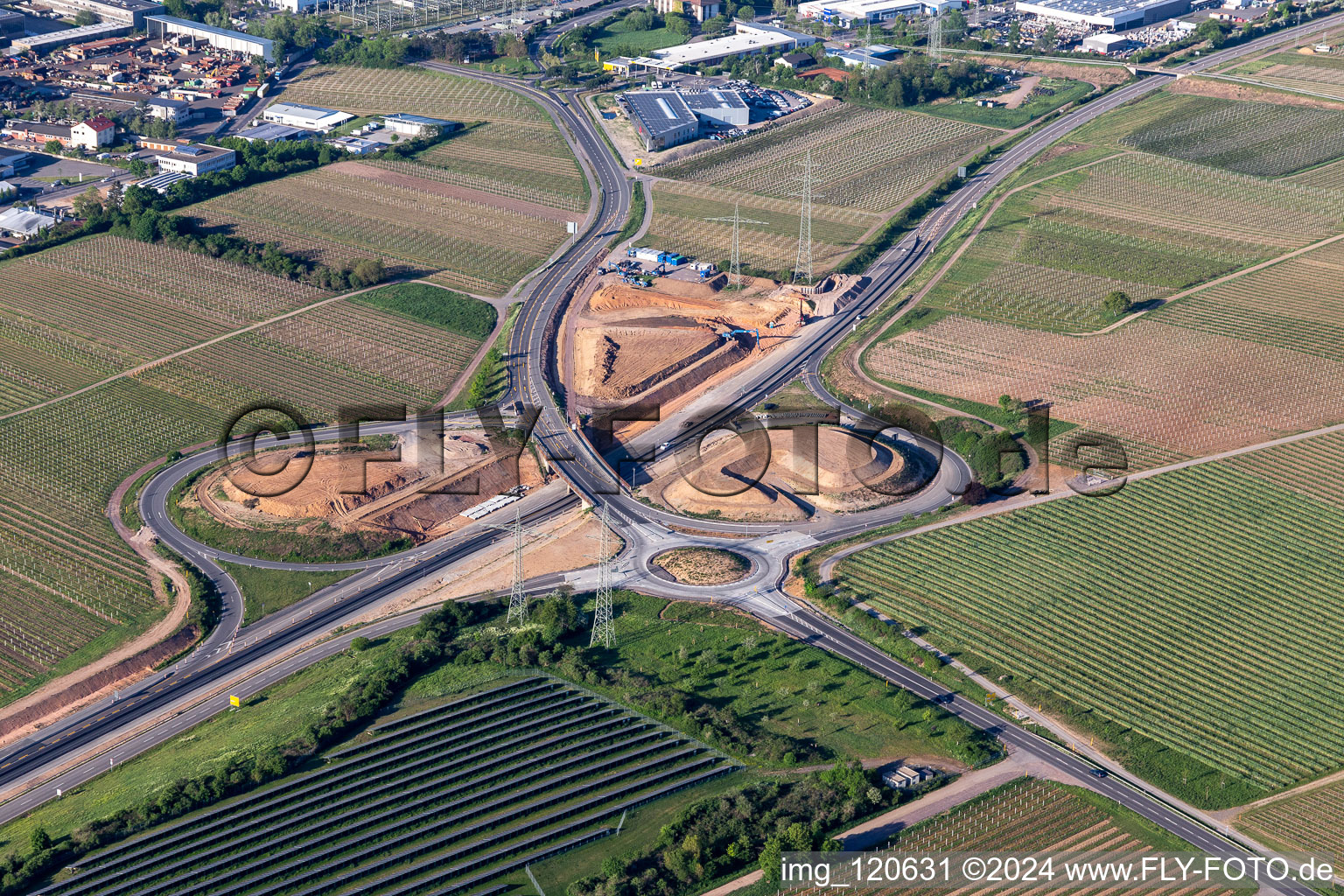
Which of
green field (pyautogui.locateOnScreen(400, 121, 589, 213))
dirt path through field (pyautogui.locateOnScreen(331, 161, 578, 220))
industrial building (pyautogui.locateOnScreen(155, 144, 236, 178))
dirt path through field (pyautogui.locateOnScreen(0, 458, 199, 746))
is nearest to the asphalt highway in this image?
dirt path through field (pyautogui.locateOnScreen(0, 458, 199, 746))

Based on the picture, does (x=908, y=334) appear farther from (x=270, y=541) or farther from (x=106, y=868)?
(x=106, y=868)

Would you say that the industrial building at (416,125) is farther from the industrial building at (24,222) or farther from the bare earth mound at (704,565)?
the bare earth mound at (704,565)

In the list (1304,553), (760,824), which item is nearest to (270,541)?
(760,824)

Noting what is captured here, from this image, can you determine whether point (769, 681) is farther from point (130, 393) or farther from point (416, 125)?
point (416, 125)

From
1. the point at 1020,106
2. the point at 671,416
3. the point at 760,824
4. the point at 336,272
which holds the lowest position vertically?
the point at 760,824

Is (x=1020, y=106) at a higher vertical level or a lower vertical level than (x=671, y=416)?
higher

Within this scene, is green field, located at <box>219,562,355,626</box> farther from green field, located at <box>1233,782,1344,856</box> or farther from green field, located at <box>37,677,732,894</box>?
green field, located at <box>1233,782,1344,856</box>
